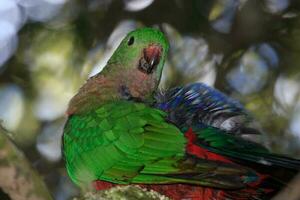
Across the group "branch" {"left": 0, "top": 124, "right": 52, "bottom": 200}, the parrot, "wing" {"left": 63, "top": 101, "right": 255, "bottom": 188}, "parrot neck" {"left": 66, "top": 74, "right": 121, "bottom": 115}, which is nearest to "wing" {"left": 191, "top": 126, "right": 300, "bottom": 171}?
the parrot

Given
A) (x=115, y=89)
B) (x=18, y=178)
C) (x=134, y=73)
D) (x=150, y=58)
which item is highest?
(x=150, y=58)

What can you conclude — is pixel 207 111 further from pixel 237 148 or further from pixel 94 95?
pixel 94 95

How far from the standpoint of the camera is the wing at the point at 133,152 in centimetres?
245

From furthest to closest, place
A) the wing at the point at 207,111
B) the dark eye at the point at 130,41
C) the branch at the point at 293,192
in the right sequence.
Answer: the dark eye at the point at 130,41 → the wing at the point at 207,111 → the branch at the point at 293,192

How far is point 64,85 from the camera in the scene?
6211mm

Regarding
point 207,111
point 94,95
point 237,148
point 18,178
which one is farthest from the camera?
point 94,95

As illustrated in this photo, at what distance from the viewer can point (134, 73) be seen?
3826 mm

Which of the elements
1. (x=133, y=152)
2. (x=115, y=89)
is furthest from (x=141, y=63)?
→ (x=133, y=152)

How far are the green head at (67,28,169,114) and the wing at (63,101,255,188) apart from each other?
306mm

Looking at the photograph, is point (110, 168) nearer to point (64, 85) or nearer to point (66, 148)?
point (66, 148)

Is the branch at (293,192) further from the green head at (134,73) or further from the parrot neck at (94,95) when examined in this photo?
the green head at (134,73)

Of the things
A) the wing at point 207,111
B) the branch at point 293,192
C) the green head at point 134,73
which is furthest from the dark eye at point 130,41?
the branch at point 293,192

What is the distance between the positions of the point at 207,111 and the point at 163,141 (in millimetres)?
566

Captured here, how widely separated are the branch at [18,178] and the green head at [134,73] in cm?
109
